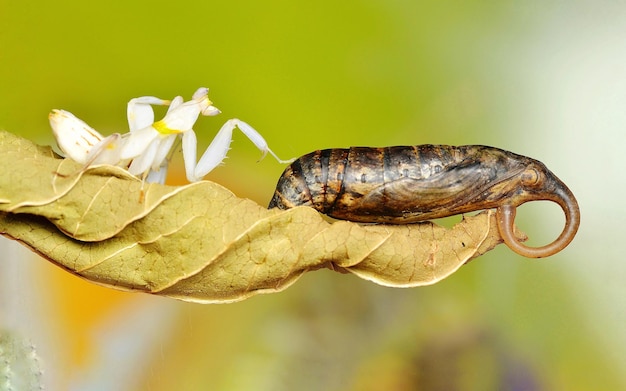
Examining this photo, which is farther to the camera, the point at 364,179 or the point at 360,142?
the point at 360,142

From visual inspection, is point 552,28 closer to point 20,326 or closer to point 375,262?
point 375,262

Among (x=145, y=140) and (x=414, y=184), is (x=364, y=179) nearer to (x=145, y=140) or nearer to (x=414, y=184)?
(x=414, y=184)

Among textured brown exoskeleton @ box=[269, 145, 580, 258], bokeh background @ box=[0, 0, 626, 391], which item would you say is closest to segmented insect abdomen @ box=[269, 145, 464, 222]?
textured brown exoskeleton @ box=[269, 145, 580, 258]

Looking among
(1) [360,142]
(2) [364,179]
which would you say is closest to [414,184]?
(2) [364,179]

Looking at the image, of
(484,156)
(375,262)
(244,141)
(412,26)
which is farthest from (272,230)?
(412,26)

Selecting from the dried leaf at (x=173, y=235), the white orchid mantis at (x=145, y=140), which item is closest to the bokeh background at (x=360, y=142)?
the white orchid mantis at (x=145, y=140)

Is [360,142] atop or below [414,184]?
atop

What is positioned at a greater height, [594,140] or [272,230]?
[594,140]
